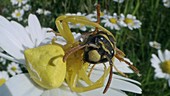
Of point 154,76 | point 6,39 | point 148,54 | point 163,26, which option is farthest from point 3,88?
point 163,26

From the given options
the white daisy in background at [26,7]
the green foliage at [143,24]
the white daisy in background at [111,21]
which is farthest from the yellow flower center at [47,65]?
the white daisy in background at [26,7]

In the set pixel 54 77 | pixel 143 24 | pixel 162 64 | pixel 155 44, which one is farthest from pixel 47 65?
pixel 143 24

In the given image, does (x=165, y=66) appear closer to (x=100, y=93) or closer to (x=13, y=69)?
(x=13, y=69)

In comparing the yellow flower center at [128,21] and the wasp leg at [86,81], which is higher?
the wasp leg at [86,81]

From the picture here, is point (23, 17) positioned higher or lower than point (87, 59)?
lower

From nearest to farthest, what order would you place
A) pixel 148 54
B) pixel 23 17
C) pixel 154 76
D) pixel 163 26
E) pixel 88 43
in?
pixel 88 43 → pixel 154 76 → pixel 148 54 → pixel 163 26 → pixel 23 17

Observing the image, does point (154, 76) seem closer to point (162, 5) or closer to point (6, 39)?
point (162, 5)

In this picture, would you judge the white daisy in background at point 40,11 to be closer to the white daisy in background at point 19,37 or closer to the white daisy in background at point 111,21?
the white daisy in background at point 111,21
